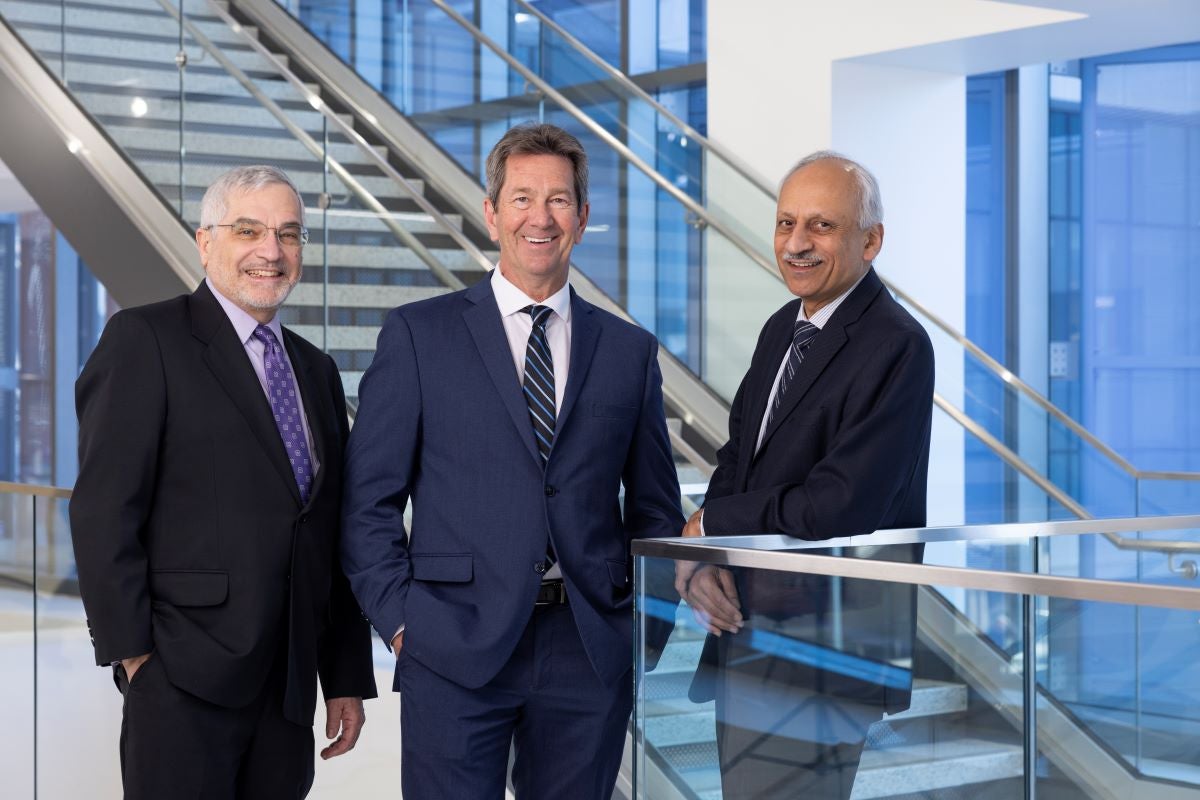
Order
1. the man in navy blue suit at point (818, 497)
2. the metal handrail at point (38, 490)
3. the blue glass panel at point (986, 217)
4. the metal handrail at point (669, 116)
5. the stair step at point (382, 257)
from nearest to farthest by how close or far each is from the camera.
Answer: the man in navy blue suit at point (818, 497), the metal handrail at point (38, 490), the stair step at point (382, 257), the metal handrail at point (669, 116), the blue glass panel at point (986, 217)

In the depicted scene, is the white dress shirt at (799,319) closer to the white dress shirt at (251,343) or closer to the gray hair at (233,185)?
the white dress shirt at (251,343)

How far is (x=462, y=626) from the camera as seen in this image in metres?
2.32

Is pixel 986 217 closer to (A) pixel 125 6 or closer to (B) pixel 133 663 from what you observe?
(A) pixel 125 6

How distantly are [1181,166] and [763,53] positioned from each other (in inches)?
107

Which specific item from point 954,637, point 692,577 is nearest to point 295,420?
point 692,577

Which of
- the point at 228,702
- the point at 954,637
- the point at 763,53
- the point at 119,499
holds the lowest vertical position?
the point at 228,702

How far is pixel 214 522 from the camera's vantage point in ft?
7.83

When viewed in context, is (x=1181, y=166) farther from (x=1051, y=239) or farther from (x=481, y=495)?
(x=481, y=495)

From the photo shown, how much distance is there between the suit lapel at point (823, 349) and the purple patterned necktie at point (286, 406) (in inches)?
32.3

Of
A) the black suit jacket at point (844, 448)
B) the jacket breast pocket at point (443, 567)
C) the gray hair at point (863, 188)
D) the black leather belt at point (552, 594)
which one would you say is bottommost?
the black leather belt at point (552, 594)

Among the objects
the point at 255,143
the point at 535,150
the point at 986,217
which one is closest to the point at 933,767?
the point at 535,150

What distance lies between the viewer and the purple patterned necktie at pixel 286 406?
252 cm

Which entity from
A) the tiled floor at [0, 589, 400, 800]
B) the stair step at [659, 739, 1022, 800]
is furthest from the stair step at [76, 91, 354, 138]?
the stair step at [659, 739, 1022, 800]

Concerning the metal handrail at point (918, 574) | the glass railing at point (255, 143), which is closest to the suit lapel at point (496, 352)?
the metal handrail at point (918, 574)
